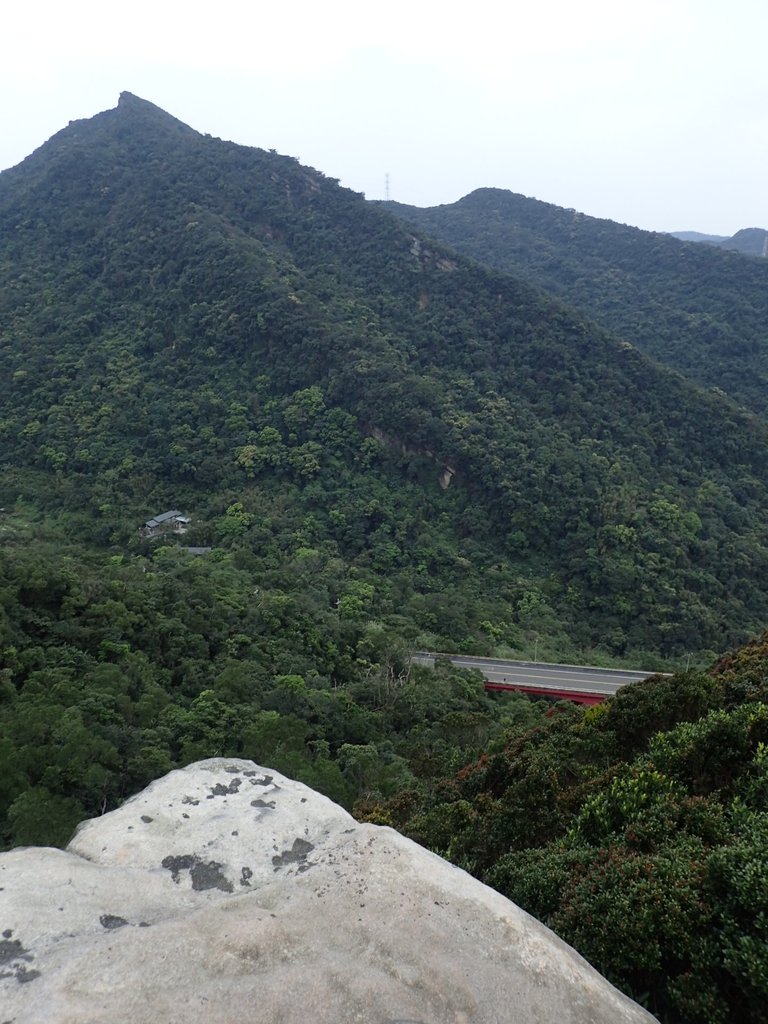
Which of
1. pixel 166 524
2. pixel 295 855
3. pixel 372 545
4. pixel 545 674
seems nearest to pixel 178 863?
pixel 295 855

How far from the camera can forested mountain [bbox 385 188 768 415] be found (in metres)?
78.3

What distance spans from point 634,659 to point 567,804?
30.5m

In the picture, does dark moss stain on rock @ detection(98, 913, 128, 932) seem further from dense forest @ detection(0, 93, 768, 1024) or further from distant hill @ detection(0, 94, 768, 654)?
distant hill @ detection(0, 94, 768, 654)

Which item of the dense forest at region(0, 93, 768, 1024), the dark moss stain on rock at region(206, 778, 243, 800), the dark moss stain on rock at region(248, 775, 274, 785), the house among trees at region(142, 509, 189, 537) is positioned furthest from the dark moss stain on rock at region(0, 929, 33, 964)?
the house among trees at region(142, 509, 189, 537)

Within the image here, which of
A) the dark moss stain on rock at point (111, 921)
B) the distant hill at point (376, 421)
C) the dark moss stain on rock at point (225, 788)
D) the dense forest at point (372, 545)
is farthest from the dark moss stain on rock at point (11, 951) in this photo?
the distant hill at point (376, 421)

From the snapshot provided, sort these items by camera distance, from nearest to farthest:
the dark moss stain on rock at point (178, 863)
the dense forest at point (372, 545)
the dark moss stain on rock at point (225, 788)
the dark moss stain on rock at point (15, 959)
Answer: the dark moss stain on rock at point (15, 959) < the dark moss stain on rock at point (178, 863) < the dark moss stain on rock at point (225, 788) < the dense forest at point (372, 545)

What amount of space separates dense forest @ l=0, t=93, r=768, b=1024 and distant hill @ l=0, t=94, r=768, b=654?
1.13 ft

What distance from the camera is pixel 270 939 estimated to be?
592 cm

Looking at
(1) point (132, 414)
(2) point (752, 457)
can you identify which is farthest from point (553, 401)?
(1) point (132, 414)

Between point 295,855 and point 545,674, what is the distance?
28474mm

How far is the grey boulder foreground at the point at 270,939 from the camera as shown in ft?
17.0

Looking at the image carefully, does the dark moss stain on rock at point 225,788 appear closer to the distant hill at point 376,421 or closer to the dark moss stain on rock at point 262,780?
the dark moss stain on rock at point 262,780

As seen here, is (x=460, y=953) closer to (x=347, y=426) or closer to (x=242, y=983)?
(x=242, y=983)

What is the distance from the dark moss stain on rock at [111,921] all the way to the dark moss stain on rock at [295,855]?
2.02 metres
